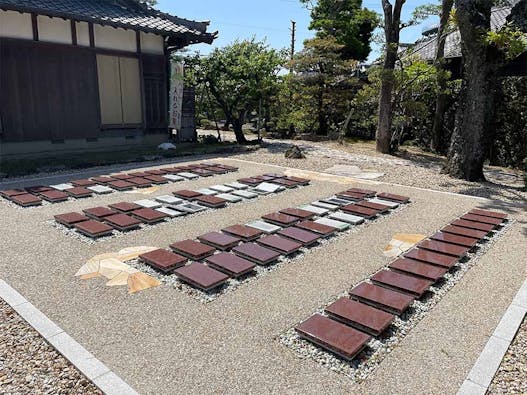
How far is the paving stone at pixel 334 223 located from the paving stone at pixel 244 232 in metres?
0.98

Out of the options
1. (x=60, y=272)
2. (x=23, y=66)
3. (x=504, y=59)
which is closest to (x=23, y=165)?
(x=23, y=66)

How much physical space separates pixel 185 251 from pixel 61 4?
8951mm

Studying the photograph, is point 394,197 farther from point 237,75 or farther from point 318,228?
point 237,75

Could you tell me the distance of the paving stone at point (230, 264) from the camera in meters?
3.77

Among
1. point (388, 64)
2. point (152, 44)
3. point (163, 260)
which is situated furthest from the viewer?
point (152, 44)

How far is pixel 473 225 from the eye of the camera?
5293 mm

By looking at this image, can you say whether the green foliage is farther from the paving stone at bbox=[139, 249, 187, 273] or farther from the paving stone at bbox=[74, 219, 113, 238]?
the paving stone at bbox=[74, 219, 113, 238]

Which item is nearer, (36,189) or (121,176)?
(36,189)

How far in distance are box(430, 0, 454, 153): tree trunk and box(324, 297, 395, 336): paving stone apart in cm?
1005

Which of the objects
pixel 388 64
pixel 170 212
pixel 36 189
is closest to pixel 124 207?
pixel 170 212

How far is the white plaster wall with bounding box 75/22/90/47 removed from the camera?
10.4 meters

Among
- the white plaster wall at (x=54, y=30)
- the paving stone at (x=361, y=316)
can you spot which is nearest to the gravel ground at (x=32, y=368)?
the paving stone at (x=361, y=316)

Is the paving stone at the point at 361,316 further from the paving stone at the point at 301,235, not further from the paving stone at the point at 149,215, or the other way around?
the paving stone at the point at 149,215

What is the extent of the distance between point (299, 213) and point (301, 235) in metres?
0.95
